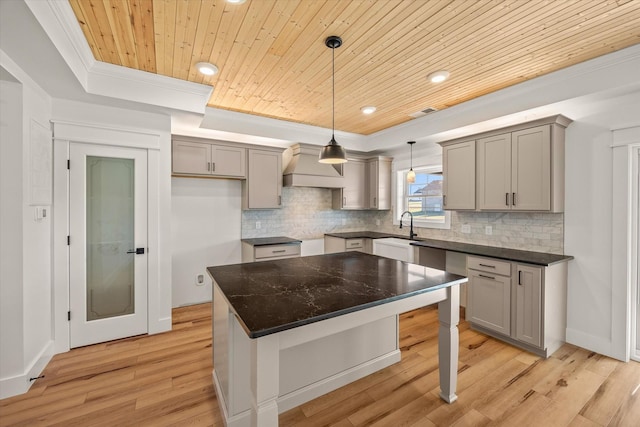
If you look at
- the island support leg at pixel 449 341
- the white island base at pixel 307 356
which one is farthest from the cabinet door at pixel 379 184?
the island support leg at pixel 449 341

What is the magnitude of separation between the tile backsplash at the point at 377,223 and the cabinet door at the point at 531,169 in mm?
335

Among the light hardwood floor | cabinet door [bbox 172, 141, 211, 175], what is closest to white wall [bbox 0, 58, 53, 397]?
the light hardwood floor

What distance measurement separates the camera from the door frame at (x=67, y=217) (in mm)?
2684

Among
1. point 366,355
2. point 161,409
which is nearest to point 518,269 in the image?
point 366,355

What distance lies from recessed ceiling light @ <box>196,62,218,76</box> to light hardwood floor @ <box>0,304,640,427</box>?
103 inches

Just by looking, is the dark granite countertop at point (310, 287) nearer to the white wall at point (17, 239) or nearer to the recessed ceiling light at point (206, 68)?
the white wall at point (17, 239)

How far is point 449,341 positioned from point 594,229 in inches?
79.1

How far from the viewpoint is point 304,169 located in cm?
433

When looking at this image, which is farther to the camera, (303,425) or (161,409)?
(161,409)

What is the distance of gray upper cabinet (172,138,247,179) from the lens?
140 inches

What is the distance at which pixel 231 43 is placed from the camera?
216cm

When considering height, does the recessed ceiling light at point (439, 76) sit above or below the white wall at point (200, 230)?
above

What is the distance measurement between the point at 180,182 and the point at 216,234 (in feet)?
2.85

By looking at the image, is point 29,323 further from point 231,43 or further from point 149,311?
point 231,43
